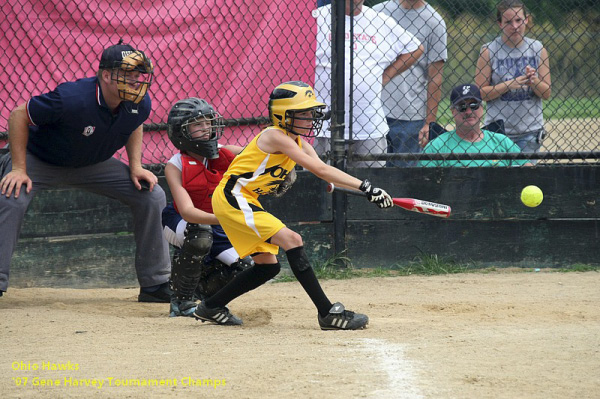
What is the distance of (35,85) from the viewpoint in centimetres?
614

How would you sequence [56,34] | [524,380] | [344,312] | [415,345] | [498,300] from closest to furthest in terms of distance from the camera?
1. [524,380]
2. [415,345]
3. [344,312]
4. [498,300]
5. [56,34]

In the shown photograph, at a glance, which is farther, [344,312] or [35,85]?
[35,85]

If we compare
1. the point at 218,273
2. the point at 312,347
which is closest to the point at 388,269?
the point at 218,273

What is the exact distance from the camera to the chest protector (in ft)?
17.3

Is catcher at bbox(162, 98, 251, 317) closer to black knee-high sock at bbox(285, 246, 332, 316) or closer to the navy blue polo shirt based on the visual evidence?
the navy blue polo shirt

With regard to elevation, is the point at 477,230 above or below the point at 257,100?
below

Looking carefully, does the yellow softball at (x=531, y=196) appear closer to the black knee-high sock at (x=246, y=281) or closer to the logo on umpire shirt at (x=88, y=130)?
the black knee-high sock at (x=246, y=281)

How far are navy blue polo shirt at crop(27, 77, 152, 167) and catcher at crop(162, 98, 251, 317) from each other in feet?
1.55

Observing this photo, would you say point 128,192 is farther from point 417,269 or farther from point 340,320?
point 417,269

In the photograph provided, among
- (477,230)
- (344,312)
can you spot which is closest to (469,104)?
(477,230)

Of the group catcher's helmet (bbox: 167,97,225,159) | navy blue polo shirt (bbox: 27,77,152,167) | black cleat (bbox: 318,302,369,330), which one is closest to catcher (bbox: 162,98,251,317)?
catcher's helmet (bbox: 167,97,225,159)

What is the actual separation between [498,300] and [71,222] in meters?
3.15

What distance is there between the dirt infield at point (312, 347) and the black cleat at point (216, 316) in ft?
0.20

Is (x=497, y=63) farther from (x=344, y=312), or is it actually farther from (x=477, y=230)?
(x=344, y=312)
